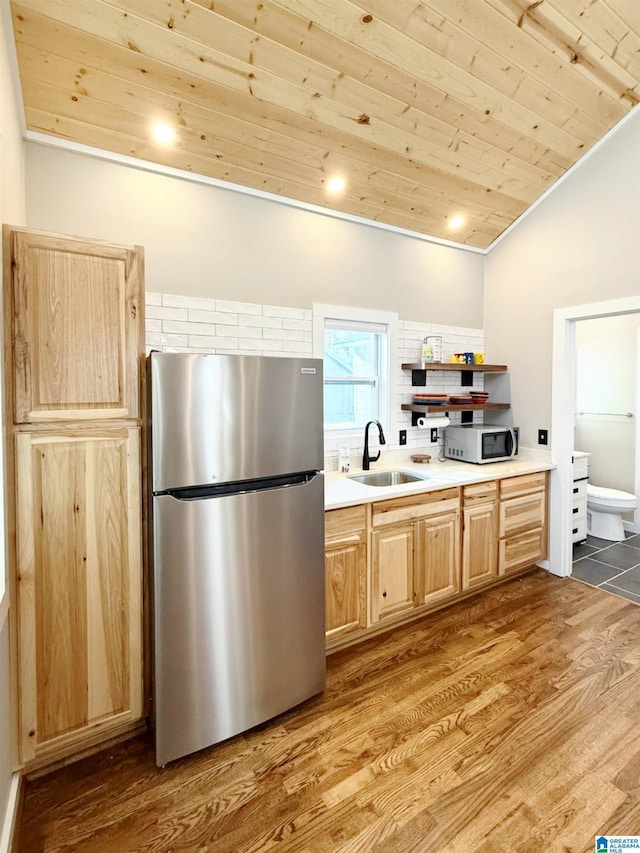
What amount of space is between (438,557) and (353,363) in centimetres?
149

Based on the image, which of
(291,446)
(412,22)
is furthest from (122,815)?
A: (412,22)

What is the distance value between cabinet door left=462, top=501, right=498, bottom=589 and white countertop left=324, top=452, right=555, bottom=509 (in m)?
0.23

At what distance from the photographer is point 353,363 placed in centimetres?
319

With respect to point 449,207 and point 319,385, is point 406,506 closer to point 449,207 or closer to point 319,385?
point 319,385

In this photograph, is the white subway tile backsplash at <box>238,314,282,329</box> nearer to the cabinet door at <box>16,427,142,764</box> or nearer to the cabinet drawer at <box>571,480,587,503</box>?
the cabinet door at <box>16,427,142,764</box>

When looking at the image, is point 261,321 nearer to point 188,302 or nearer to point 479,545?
point 188,302

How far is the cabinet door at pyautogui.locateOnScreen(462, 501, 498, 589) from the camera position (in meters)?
2.84

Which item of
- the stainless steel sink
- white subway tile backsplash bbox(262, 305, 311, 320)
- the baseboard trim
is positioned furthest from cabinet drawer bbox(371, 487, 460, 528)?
the baseboard trim

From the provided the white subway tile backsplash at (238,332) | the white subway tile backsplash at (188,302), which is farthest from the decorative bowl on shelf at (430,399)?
the white subway tile backsplash at (188,302)

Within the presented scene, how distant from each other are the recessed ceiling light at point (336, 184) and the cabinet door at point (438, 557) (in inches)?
87.0

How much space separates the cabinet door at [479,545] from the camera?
2.84 metres

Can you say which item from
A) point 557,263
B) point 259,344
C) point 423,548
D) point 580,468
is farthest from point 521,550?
point 259,344

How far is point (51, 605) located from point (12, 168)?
1.71 meters

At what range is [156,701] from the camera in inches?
63.8
